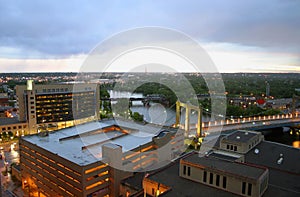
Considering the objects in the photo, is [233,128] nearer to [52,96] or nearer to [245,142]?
[245,142]

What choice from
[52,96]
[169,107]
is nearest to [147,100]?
[169,107]

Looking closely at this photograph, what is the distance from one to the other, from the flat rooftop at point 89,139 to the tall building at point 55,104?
26.0ft

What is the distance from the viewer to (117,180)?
9.89 m

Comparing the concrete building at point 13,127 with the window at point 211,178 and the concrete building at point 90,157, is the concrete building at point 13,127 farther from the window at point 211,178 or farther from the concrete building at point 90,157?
the window at point 211,178

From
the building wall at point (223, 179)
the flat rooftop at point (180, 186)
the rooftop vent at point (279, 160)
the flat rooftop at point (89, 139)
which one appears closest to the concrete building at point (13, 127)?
the flat rooftop at point (89, 139)

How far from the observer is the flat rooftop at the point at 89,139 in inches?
403

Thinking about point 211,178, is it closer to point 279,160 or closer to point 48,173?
point 279,160

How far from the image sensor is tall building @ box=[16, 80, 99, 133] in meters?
21.5

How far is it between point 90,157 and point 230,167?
5538 millimetres

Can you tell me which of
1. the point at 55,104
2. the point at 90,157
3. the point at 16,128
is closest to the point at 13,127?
the point at 16,128

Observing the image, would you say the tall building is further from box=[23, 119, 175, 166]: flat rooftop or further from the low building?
the low building

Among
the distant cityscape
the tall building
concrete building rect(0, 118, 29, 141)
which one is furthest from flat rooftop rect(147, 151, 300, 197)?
concrete building rect(0, 118, 29, 141)

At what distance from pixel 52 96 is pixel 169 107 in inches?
783

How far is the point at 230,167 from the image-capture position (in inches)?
291
